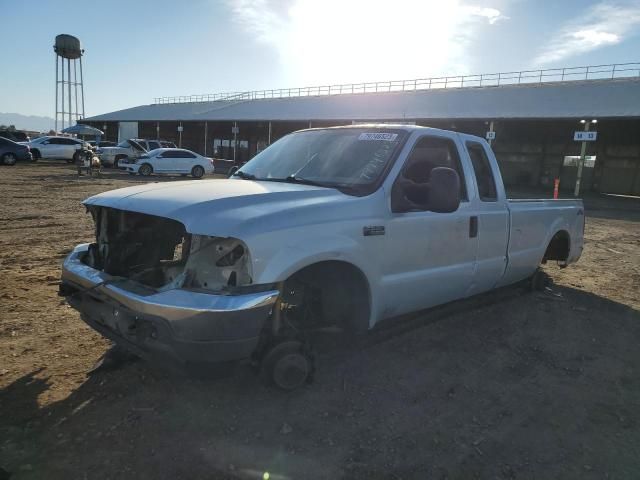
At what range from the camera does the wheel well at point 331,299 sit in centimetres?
346

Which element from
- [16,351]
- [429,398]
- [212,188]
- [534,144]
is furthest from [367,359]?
[534,144]

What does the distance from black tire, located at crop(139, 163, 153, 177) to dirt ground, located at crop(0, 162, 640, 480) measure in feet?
67.2

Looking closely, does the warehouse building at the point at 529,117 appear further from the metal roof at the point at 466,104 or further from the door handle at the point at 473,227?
the door handle at the point at 473,227

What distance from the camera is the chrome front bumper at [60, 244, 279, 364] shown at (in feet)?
8.70

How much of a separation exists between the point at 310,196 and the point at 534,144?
35418 mm

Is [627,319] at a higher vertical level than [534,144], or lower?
lower

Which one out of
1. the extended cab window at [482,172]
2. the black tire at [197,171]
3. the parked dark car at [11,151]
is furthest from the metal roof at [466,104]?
the extended cab window at [482,172]

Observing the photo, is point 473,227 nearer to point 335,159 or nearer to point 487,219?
point 487,219

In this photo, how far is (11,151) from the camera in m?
25.9

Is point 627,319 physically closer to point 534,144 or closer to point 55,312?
point 55,312

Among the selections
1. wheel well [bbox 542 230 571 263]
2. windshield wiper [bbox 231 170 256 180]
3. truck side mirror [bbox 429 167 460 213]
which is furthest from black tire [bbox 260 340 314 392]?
wheel well [bbox 542 230 571 263]

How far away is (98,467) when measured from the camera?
8.20 ft

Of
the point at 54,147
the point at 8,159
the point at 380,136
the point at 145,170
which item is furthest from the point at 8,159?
the point at 380,136

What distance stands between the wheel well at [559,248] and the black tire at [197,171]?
72.3 feet
